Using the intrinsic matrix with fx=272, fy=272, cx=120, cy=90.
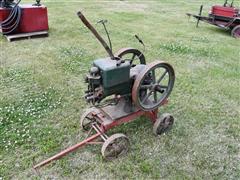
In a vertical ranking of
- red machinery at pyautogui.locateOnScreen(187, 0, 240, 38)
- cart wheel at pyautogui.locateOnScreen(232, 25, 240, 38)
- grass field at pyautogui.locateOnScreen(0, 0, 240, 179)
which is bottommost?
grass field at pyautogui.locateOnScreen(0, 0, 240, 179)

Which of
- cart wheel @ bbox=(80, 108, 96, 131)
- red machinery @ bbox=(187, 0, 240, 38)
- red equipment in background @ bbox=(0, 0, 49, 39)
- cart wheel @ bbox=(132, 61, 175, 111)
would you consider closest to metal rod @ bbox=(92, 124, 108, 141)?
cart wheel @ bbox=(80, 108, 96, 131)

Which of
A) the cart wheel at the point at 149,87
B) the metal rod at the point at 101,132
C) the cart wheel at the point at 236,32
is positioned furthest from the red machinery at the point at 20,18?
the cart wheel at the point at 236,32

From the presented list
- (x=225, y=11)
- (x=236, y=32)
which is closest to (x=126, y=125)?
(x=236, y=32)

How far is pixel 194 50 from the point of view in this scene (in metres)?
5.81

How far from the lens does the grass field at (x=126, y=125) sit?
8.80 feet

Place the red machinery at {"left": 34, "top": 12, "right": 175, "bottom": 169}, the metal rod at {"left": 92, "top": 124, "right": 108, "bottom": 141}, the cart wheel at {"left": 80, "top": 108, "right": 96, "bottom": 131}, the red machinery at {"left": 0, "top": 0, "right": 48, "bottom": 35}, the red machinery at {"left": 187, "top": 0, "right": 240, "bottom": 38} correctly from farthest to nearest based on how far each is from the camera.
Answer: the red machinery at {"left": 187, "top": 0, "right": 240, "bottom": 38} < the red machinery at {"left": 0, "top": 0, "right": 48, "bottom": 35} < the cart wheel at {"left": 80, "top": 108, "right": 96, "bottom": 131} < the metal rod at {"left": 92, "top": 124, "right": 108, "bottom": 141} < the red machinery at {"left": 34, "top": 12, "right": 175, "bottom": 169}

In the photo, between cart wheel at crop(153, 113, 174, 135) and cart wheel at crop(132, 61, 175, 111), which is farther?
cart wheel at crop(153, 113, 174, 135)

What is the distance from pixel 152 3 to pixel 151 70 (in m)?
8.60

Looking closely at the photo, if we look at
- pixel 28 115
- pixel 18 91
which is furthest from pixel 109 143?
pixel 18 91

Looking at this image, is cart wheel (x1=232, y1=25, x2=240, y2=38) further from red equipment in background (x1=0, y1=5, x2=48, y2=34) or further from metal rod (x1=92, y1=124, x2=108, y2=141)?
metal rod (x1=92, y1=124, x2=108, y2=141)

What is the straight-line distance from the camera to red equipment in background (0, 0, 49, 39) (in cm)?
582

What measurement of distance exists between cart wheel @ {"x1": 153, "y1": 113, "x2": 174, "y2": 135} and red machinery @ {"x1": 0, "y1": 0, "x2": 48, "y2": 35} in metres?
4.25

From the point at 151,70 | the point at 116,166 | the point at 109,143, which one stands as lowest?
the point at 116,166

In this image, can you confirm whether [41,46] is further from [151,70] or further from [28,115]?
[151,70]
